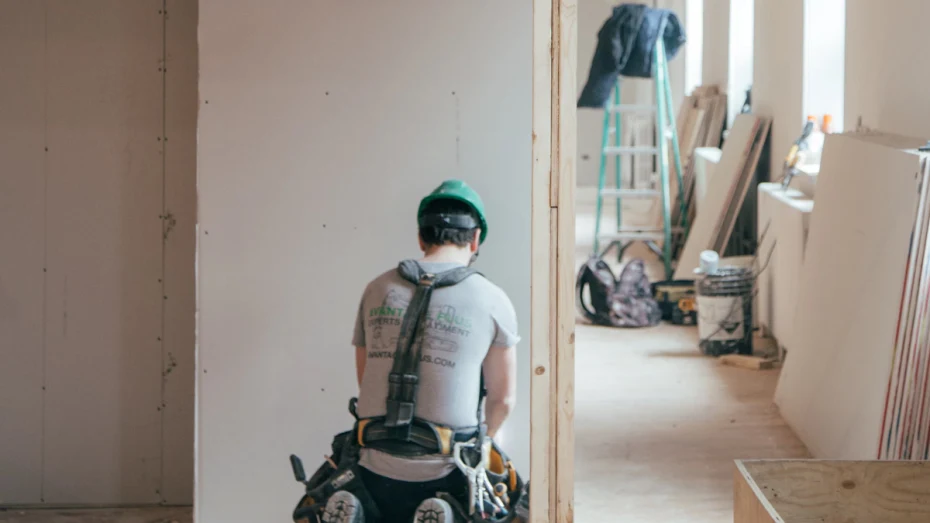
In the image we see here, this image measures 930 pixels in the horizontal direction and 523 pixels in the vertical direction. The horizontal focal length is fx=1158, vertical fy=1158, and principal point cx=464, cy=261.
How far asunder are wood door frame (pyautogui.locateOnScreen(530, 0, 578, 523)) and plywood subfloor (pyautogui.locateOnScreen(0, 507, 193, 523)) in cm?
229

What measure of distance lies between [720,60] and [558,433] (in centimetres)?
772

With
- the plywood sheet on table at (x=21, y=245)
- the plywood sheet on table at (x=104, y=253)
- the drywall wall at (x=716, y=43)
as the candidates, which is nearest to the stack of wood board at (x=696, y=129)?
the drywall wall at (x=716, y=43)

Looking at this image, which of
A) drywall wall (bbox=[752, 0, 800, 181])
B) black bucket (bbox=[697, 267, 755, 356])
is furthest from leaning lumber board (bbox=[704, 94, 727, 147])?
black bucket (bbox=[697, 267, 755, 356])

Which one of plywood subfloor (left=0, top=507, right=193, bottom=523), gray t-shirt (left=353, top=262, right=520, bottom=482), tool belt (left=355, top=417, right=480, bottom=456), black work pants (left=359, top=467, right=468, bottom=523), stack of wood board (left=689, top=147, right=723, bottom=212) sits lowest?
plywood subfloor (left=0, top=507, right=193, bottom=523)

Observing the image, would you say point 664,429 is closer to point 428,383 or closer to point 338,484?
point 428,383

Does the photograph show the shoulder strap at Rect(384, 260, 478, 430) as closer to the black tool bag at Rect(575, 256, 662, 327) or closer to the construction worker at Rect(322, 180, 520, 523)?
the construction worker at Rect(322, 180, 520, 523)

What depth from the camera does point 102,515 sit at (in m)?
4.29

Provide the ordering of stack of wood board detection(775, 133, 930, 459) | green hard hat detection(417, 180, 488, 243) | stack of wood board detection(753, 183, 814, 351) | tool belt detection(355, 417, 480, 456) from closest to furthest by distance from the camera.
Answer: tool belt detection(355, 417, 480, 456) < green hard hat detection(417, 180, 488, 243) < stack of wood board detection(775, 133, 930, 459) < stack of wood board detection(753, 183, 814, 351)

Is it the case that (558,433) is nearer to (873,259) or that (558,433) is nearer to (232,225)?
(232,225)

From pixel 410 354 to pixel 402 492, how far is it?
335mm

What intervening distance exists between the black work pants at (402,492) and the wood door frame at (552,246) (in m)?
0.53

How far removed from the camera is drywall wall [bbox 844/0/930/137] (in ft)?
14.2

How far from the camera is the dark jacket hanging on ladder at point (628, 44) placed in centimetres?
845

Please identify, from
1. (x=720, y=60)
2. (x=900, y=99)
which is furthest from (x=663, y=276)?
(x=900, y=99)
